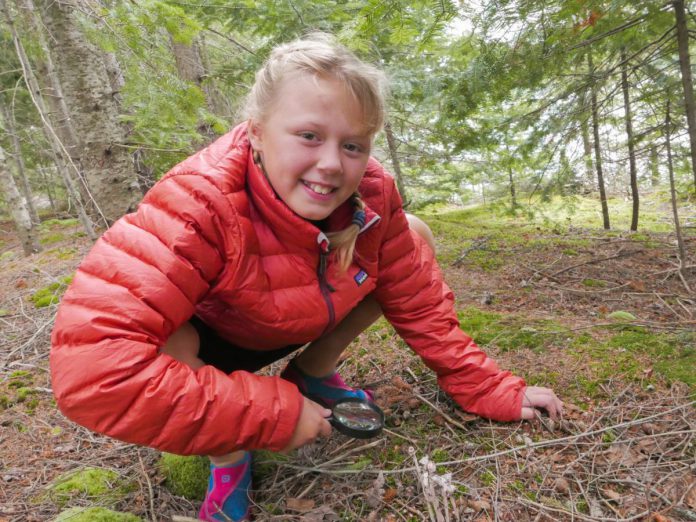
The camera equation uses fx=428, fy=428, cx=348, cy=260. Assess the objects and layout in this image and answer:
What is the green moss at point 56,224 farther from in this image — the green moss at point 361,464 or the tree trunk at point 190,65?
the green moss at point 361,464

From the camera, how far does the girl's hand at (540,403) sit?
→ 6.30 ft

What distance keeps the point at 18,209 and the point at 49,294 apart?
571cm

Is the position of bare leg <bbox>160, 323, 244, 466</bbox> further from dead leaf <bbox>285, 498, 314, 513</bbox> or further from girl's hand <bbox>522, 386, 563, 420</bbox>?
girl's hand <bbox>522, 386, 563, 420</bbox>

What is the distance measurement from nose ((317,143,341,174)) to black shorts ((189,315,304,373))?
2.79 feet

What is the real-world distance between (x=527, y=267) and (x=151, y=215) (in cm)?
393

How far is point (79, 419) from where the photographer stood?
1.26 meters

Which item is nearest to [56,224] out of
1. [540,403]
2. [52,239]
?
[52,239]

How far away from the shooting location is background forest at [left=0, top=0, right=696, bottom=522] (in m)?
1.67

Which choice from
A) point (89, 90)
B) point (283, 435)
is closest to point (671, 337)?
point (283, 435)

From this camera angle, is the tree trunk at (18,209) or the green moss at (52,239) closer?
the tree trunk at (18,209)

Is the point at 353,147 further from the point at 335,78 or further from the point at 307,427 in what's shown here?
the point at 307,427

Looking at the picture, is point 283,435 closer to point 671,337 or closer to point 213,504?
point 213,504

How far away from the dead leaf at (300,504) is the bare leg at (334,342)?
2.27ft

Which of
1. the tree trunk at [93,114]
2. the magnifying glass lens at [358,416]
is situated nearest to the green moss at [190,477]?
the magnifying glass lens at [358,416]
